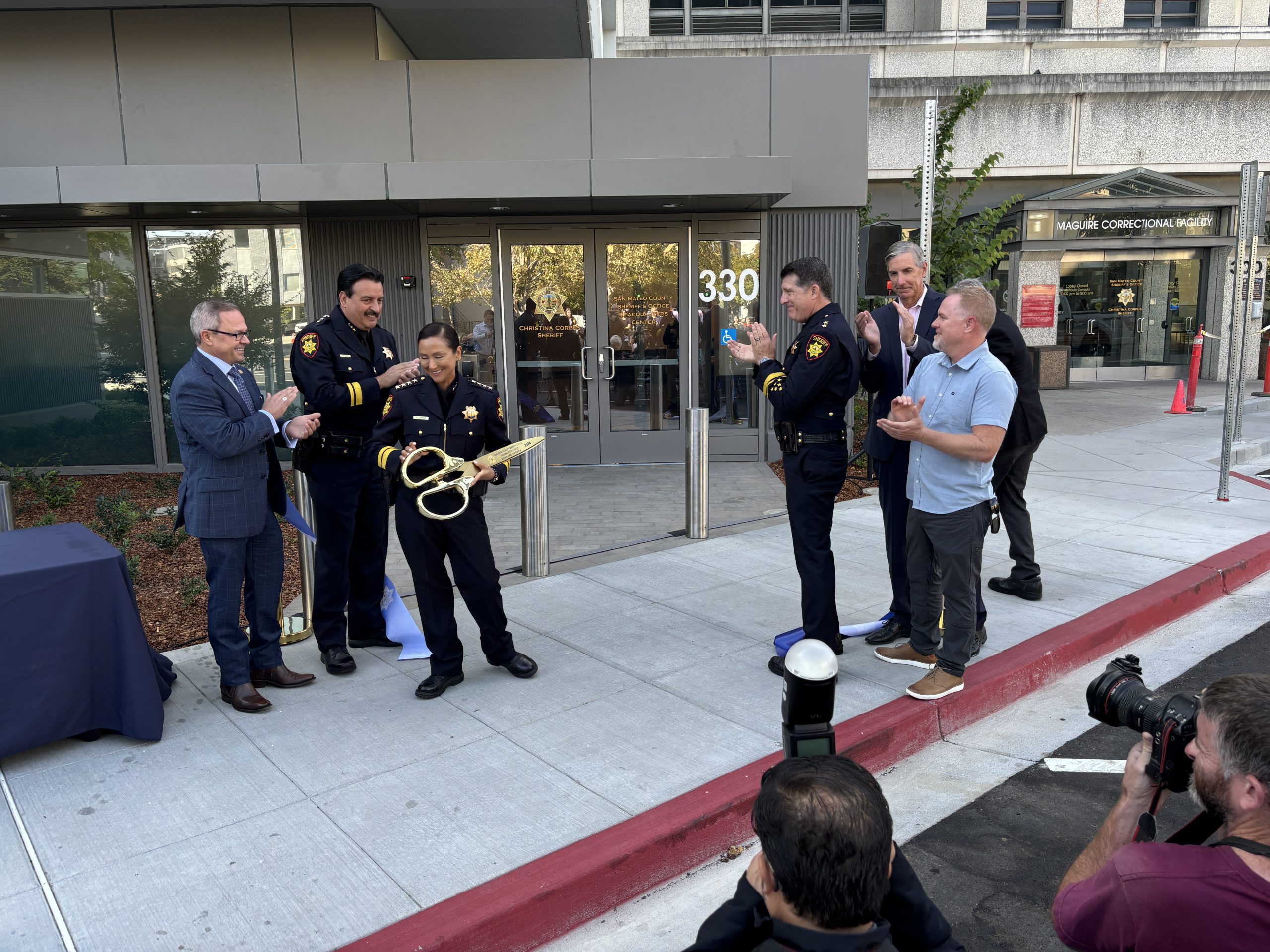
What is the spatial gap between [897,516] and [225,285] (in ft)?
30.8

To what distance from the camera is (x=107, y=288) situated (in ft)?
37.3

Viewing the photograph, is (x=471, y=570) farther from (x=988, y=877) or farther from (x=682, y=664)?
(x=988, y=877)

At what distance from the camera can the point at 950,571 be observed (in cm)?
450

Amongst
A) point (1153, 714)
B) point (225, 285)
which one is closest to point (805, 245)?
point (225, 285)

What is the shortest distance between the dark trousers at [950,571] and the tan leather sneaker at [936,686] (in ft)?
0.11

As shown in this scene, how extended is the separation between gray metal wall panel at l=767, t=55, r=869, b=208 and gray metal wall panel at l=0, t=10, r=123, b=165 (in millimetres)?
7411

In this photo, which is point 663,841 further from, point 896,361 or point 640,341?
point 640,341

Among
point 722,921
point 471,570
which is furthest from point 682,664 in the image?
point 722,921

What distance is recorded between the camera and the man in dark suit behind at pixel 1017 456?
5.63 meters

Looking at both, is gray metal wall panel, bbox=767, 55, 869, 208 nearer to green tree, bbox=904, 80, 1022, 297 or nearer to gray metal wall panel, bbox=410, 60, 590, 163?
green tree, bbox=904, 80, 1022, 297

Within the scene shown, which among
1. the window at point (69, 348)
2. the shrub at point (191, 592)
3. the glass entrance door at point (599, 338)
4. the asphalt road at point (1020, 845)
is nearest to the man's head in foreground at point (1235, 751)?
the asphalt road at point (1020, 845)

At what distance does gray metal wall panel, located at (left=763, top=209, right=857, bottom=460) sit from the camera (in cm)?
1161

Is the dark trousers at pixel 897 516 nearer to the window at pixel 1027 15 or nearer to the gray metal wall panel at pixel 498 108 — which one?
the gray metal wall panel at pixel 498 108

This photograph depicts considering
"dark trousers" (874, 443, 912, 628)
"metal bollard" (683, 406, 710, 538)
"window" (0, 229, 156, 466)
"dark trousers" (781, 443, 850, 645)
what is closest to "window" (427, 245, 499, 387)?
"window" (0, 229, 156, 466)
